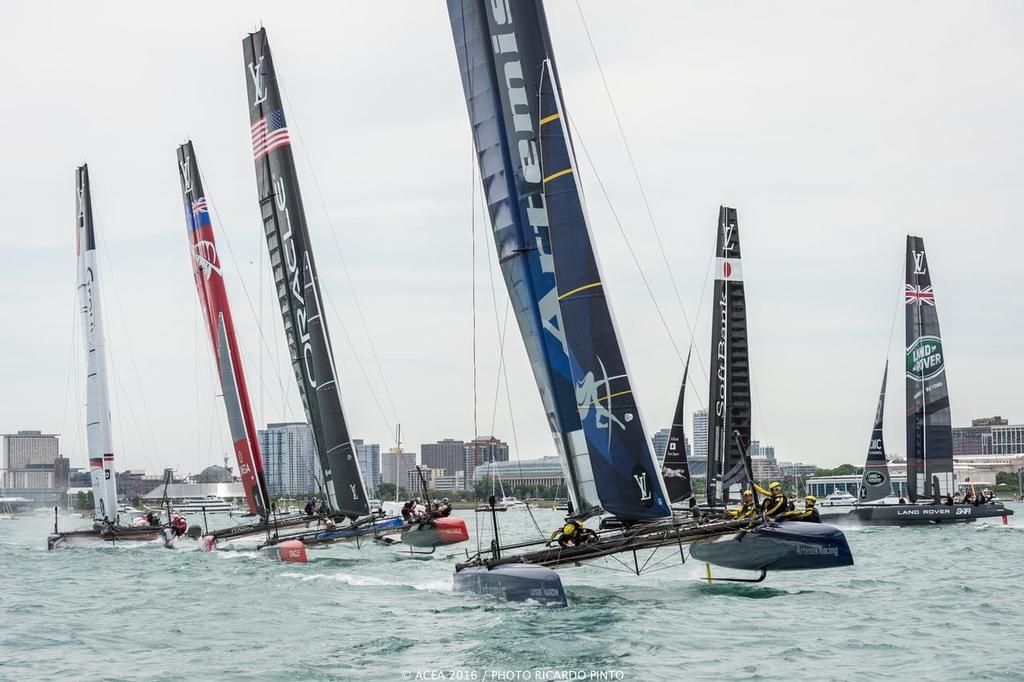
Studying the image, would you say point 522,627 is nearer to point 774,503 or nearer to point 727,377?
point 774,503

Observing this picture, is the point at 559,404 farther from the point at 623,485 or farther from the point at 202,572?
the point at 202,572

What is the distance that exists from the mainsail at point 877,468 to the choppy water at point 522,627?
69.5 feet

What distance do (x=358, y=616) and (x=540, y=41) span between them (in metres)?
9.17

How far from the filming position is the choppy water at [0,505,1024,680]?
1350 centimetres

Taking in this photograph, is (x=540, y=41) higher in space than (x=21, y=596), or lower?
higher

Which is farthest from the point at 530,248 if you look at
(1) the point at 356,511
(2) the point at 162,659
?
(1) the point at 356,511

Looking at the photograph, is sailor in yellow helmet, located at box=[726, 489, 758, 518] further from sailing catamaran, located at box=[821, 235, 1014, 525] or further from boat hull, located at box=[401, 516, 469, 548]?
sailing catamaran, located at box=[821, 235, 1014, 525]

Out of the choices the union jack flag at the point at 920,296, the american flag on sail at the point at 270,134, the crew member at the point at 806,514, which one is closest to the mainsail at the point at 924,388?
the union jack flag at the point at 920,296

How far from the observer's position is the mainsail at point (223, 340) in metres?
35.3

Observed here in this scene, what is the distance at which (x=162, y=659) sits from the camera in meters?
14.8

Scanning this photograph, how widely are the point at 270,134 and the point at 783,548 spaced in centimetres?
1922

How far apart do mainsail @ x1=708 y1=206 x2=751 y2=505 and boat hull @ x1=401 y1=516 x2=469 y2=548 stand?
5.81 meters

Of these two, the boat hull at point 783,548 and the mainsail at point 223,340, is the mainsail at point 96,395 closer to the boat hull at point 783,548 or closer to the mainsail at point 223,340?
the mainsail at point 223,340

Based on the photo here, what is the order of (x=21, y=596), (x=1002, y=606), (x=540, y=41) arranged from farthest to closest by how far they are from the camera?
(x=21, y=596) < (x=540, y=41) < (x=1002, y=606)
